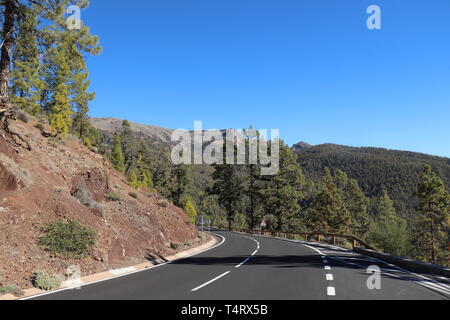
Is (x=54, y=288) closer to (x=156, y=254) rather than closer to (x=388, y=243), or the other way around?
(x=156, y=254)

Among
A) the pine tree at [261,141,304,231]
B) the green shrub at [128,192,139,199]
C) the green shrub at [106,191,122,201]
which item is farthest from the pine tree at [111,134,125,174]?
the green shrub at [106,191,122,201]

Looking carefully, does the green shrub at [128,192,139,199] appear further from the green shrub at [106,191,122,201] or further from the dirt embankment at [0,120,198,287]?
the green shrub at [106,191,122,201]

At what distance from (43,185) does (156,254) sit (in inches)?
262

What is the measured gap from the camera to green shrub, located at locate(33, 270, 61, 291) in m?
9.75

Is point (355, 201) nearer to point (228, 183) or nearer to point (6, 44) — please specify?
point (228, 183)

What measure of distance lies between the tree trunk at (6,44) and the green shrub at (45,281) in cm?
990

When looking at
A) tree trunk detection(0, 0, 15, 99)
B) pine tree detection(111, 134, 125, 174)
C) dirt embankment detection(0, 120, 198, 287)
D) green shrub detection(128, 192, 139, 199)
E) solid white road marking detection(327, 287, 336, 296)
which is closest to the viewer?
solid white road marking detection(327, 287, 336, 296)

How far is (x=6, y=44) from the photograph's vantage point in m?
15.4

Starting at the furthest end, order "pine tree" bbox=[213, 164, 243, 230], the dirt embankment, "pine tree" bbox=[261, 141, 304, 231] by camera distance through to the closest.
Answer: "pine tree" bbox=[213, 164, 243, 230]
"pine tree" bbox=[261, 141, 304, 231]
the dirt embankment

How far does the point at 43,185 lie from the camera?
52.9 feet

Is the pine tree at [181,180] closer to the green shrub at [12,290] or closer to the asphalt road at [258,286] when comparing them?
the asphalt road at [258,286]

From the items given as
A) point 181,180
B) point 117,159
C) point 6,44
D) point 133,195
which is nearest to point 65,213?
point 6,44

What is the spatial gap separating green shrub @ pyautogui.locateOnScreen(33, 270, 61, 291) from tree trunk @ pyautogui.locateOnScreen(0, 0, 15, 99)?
9.90 metres

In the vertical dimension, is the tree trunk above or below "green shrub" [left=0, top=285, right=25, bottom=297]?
above
